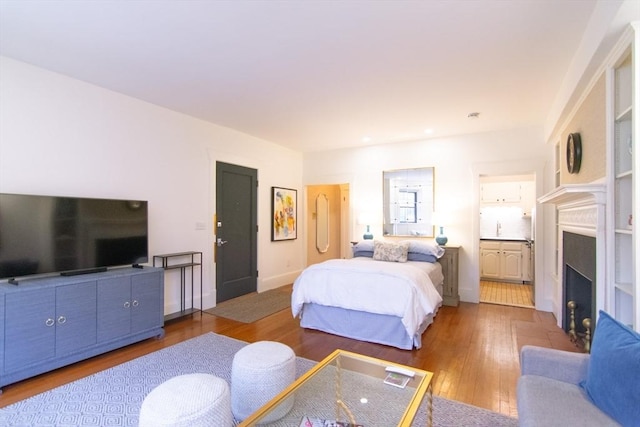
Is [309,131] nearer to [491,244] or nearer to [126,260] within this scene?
[126,260]

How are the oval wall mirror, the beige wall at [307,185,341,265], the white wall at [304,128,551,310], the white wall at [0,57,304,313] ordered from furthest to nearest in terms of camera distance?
1. the oval wall mirror
2. the beige wall at [307,185,341,265]
3. the white wall at [304,128,551,310]
4. the white wall at [0,57,304,313]

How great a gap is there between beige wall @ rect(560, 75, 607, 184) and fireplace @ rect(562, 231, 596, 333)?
21.3 inches

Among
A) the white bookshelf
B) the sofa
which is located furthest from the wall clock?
the sofa

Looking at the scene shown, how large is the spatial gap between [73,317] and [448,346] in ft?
11.3

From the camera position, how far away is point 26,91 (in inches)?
109

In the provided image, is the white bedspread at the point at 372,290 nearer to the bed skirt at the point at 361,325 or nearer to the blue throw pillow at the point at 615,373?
the bed skirt at the point at 361,325

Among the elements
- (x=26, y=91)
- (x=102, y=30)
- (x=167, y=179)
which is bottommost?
(x=167, y=179)

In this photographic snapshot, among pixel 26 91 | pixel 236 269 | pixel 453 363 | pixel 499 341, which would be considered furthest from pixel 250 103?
pixel 499 341

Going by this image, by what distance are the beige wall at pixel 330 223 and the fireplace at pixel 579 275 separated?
4.32 metres

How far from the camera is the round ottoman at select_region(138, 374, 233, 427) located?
55.3 inches

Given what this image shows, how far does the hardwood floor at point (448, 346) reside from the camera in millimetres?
2328

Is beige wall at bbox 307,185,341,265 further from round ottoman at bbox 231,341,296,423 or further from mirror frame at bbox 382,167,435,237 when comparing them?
round ottoman at bbox 231,341,296,423

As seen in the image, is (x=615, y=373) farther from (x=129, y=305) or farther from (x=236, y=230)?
→ (x=236, y=230)

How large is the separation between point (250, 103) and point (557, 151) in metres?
4.00
